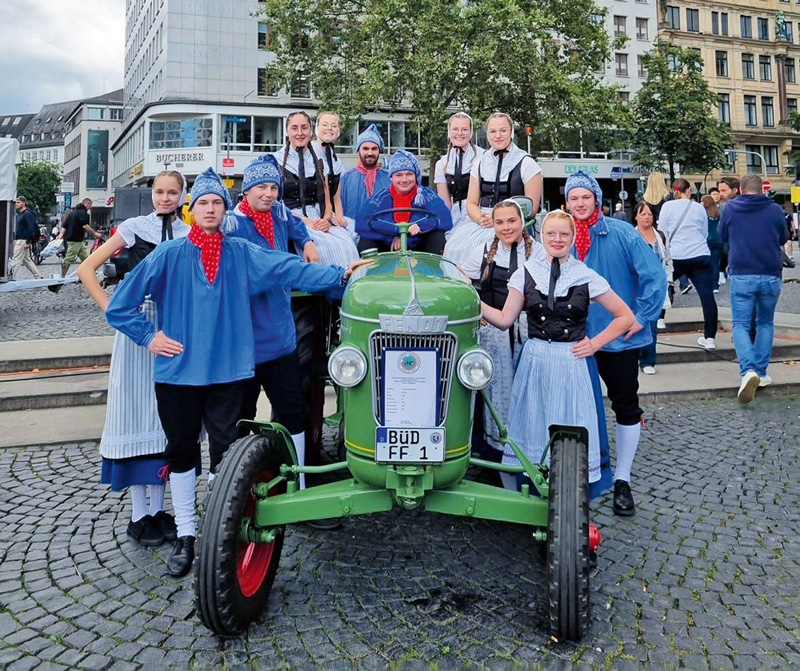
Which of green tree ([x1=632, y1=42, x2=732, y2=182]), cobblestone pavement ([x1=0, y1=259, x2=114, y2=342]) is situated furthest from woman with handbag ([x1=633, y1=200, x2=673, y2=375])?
green tree ([x1=632, y1=42, x2=732, y2=182])

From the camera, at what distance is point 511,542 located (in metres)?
3.88

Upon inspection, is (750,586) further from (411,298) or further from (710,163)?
(710,163)

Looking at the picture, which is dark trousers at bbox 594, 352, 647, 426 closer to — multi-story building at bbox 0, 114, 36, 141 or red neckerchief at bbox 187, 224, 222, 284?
red neckerchief at bbox 187, 224, 222, 284

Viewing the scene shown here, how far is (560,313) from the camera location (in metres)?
3.66

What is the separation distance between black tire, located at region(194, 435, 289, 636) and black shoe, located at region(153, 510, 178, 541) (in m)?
0.98

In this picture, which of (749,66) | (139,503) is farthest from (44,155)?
(139,503)

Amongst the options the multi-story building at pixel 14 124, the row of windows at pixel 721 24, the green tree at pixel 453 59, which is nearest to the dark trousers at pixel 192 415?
the green tree at pixel 453 59

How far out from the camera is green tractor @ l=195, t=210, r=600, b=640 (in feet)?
8.90

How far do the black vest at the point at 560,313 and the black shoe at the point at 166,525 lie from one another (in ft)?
7.91

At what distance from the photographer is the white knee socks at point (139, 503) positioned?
3877 millimetres

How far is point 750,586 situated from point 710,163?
133 ft

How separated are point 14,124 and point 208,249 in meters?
166

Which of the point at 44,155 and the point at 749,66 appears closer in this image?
the point at 749,66

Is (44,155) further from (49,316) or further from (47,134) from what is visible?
(49,316)
